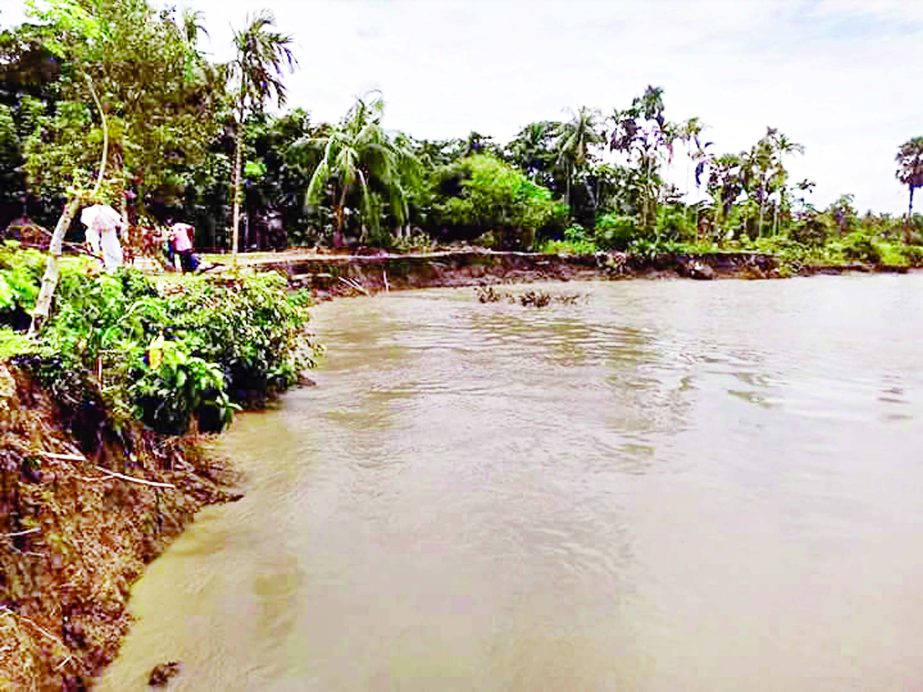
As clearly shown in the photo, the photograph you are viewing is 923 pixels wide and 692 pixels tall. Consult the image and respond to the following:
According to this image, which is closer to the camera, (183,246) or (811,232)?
(183,246)

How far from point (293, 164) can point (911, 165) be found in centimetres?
5477

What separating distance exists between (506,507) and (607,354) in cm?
750

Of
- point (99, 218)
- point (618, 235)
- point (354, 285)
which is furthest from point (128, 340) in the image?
point (618, 235)

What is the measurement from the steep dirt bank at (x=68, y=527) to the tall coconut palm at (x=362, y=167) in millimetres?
21858

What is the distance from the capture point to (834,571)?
4387 mm

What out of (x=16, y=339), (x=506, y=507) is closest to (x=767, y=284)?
(x=506, y=507)

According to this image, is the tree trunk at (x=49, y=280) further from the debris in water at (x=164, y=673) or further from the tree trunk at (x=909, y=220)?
the tree trunk at (x=909, y=220)

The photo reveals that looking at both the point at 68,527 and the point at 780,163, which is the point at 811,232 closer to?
the point at 780,163

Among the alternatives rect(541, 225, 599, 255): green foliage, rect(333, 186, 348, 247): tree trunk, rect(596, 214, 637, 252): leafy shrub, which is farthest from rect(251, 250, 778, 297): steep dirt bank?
rect(596, 214, 637, 252): leafy shrub

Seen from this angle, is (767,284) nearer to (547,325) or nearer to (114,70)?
(547,325)

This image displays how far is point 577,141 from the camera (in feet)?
133

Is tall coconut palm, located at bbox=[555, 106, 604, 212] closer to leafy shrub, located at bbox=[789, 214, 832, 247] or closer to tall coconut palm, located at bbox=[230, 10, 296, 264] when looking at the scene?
leafy shrub, located at bbox=[789, 214, 832, 247]

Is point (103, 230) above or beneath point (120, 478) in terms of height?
above

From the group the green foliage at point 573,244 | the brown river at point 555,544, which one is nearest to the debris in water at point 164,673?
the brown river at point 555,544
